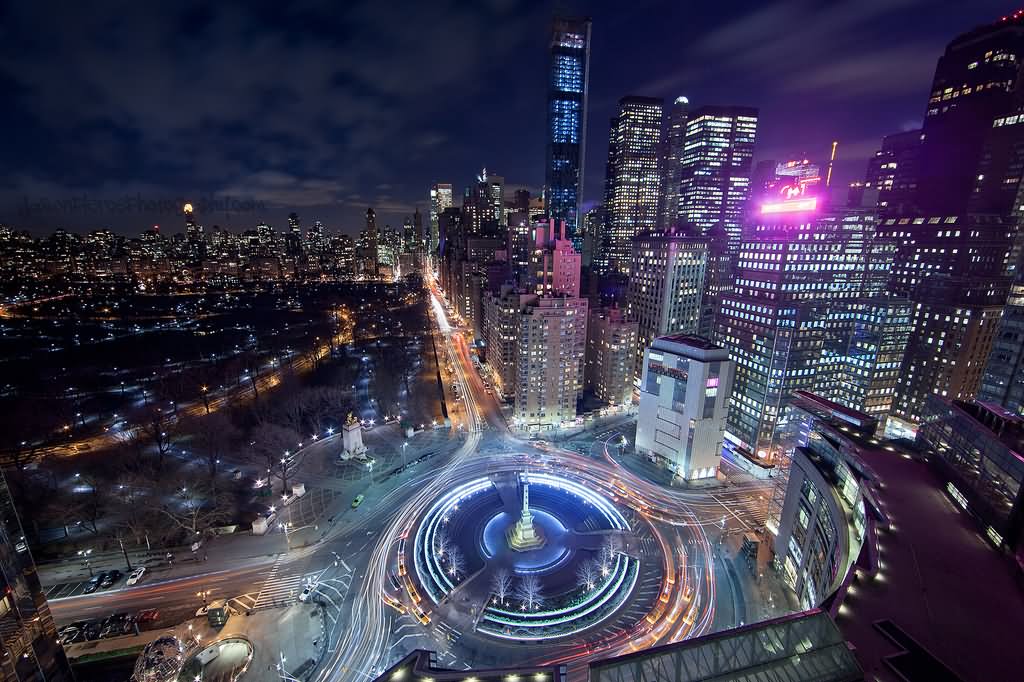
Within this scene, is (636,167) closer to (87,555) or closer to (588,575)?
(588,575)

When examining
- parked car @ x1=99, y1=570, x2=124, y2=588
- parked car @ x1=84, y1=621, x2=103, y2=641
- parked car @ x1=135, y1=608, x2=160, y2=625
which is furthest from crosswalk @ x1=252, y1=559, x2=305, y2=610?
parked car @ x1=99, y1=570, x2=124, y2=588

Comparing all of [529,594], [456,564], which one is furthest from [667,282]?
[456,564]

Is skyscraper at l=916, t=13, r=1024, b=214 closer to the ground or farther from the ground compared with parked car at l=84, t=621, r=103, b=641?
farther from the ground

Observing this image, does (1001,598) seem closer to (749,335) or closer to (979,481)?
(979,481)

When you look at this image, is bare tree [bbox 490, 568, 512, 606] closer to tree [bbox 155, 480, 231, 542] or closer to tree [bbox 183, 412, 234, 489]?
tree [bbox 155, 480, 231, 542]

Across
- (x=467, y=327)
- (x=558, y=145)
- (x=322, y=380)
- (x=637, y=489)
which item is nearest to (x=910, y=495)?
(x=637, y=489)
